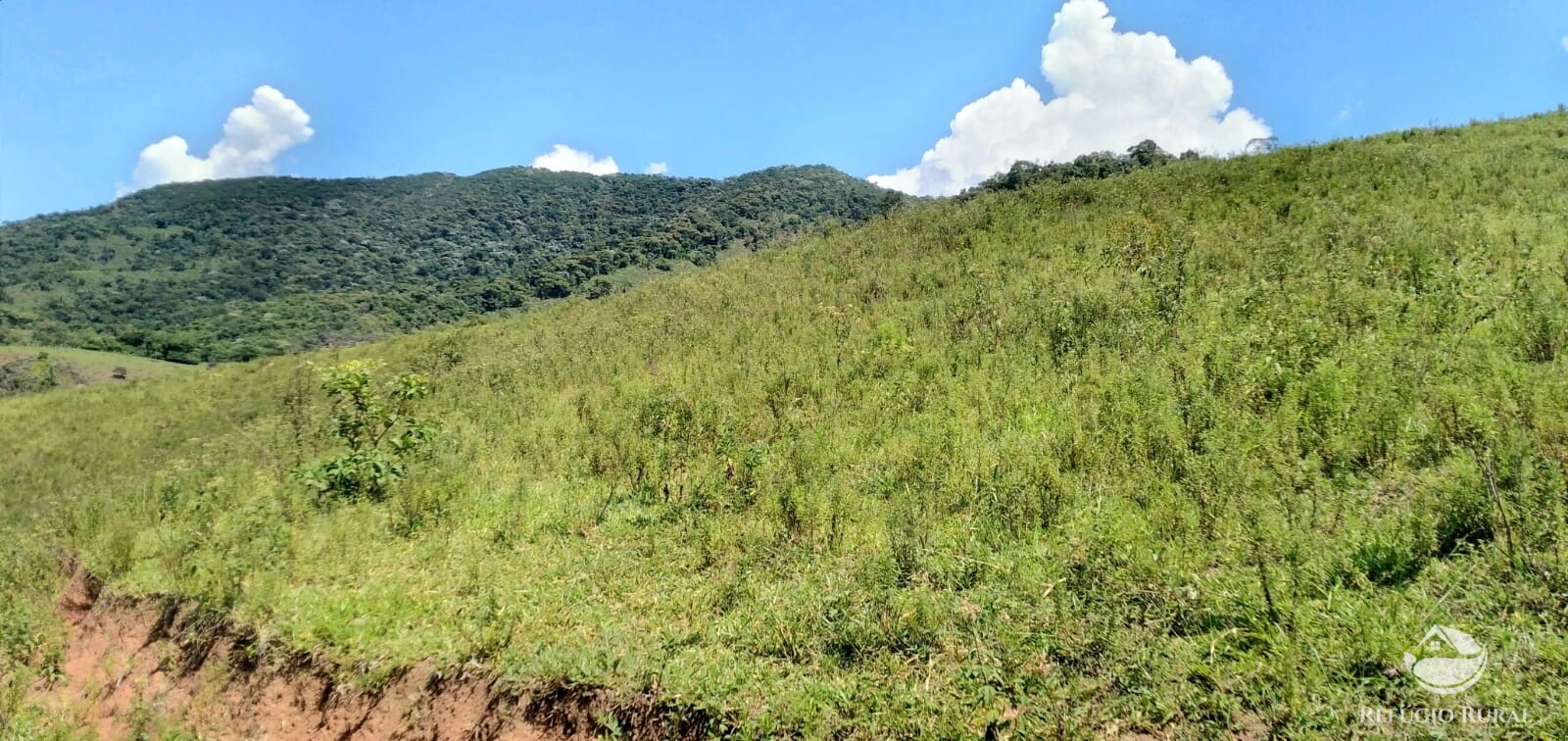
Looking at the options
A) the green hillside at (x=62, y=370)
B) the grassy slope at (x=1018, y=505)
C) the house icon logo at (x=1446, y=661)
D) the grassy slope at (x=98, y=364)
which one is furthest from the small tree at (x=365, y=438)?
the grassy slope at (x=98, y=364)

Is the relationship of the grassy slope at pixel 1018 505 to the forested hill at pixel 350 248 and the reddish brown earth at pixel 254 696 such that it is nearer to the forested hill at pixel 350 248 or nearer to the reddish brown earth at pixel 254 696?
the reddish brown earth at pixel 254 696

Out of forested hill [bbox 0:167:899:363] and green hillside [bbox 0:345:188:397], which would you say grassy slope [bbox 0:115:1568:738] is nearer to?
forested hill [bbox 0:167:899:363]

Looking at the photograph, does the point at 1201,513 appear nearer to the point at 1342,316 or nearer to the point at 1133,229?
the point at 1342,316

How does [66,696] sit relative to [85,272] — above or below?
below

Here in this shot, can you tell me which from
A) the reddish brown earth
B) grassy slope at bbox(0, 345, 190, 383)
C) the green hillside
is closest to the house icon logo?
the reddish brown earth

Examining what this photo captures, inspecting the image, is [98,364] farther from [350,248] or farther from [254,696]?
[350,248]

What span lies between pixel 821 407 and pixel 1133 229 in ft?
27.8

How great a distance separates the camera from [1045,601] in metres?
4.17

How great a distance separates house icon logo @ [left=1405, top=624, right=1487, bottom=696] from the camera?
117 inches

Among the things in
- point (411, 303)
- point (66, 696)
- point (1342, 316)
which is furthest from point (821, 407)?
point (411, 303)

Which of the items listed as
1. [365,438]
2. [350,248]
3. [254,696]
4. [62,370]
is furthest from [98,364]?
[350,248]

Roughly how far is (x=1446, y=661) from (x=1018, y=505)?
261 centimetres

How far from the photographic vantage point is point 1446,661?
3072 mm

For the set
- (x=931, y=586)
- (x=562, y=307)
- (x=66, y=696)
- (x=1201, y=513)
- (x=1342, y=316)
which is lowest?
(x=66, y=696)
